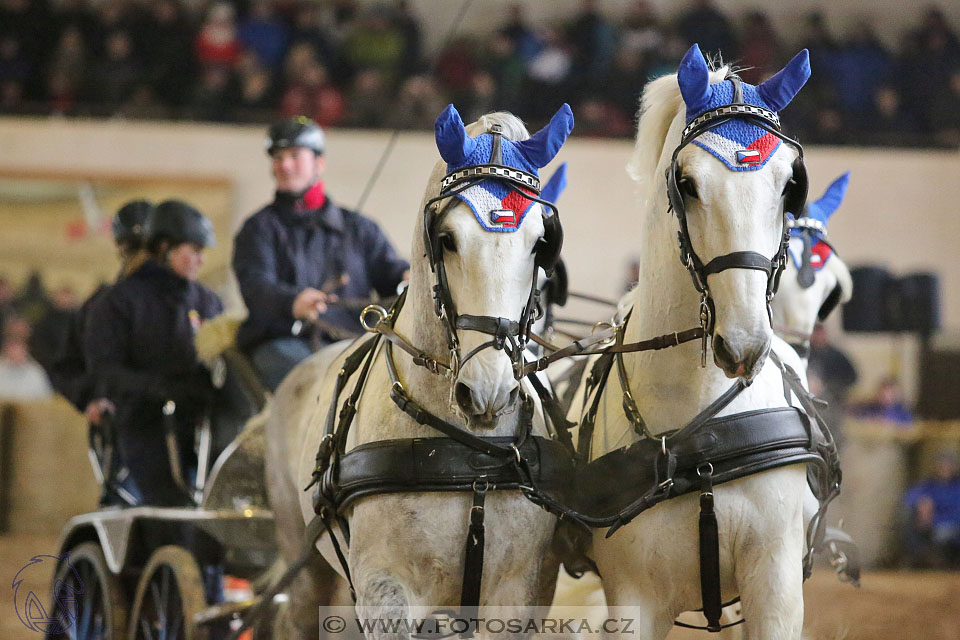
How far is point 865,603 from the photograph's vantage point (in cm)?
598

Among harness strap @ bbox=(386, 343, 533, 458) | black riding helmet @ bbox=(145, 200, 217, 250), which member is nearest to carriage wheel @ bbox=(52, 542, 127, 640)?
black riding helmet @ bbox=(145, 200, 217, 250)

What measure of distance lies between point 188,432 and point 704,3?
8.77m

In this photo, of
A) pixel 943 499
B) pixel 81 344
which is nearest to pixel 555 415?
pixel 81 344

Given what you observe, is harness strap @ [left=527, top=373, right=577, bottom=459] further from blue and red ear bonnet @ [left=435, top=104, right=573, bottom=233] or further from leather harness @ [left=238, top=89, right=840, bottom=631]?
blue and red ear bonnet @ [left=435, top=104, right=573, bottom=233]

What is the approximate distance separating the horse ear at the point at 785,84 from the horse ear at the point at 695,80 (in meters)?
0.12

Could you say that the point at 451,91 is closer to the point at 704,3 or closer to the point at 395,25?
the point at 395,25

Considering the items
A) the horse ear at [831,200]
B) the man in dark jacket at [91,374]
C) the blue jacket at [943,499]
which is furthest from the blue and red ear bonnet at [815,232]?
the blue jacket at [943,499]

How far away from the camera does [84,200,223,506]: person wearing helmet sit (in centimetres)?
371

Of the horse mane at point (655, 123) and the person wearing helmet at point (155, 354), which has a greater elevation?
the horse mane at point (655, 123)

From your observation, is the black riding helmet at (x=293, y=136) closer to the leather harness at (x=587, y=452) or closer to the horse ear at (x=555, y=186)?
the horse ear at (x=555, y=186)

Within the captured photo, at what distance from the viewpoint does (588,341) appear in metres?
2.39

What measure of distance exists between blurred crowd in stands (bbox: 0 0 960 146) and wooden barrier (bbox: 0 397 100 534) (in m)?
2.65

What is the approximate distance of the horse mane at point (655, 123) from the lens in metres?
2.29

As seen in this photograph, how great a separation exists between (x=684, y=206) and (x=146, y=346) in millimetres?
2389
